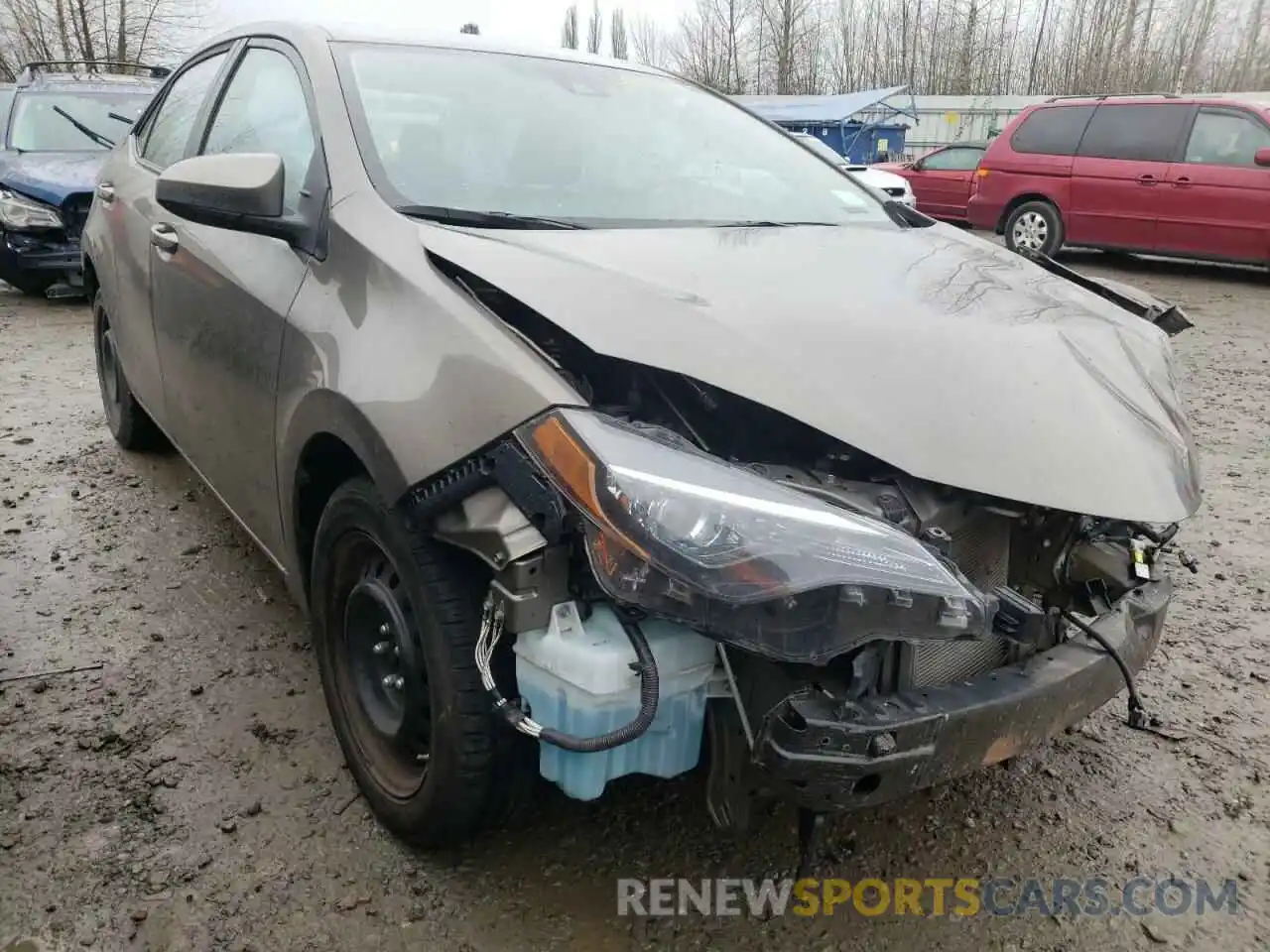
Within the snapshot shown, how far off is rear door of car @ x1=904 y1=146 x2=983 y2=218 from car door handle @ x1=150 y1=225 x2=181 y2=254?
457 inches

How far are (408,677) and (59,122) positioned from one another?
27.8 feet

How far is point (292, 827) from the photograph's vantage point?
2098 mm

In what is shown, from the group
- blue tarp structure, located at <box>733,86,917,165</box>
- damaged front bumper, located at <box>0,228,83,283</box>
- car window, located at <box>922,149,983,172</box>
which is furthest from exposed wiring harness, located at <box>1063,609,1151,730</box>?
blue tarp structure, located at <box>733,86,917,165</box>

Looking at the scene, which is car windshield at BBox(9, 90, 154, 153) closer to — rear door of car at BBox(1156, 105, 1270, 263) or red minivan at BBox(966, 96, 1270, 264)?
red minivan at BBox(966, 96, 1270, 264)

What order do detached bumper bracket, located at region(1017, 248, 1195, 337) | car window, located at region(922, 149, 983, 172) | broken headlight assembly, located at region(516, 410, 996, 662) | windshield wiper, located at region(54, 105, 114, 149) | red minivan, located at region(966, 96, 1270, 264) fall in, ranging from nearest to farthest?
broken headlight assembly, located at region(516, 410, 996, 662), detached bumper bracket, located at region(1017, 248, 1195, 337), windshield wiper, located at region(54, 105, 114, 149), red minivan, located at region(966, 96, 1270, 264), car window, located at region(922, 149, 983, 172)

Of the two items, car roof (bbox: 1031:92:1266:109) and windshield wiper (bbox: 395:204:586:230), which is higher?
Result: windshield wiper (bbox: 395:204:586:230)

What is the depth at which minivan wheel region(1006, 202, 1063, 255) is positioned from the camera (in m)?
10.5

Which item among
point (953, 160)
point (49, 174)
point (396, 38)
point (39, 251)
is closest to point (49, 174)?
point (49, 174)

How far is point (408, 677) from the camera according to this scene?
6.12ft

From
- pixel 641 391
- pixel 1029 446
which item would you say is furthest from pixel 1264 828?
pixel 641 391

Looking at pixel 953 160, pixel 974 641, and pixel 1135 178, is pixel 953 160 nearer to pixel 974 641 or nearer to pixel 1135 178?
pixel 1135 178

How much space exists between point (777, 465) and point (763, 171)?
1429 mm

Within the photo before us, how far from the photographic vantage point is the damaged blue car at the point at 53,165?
766 centimetres

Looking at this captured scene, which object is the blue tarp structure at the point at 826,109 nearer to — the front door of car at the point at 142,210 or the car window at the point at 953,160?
the car window at the point at 953,160
